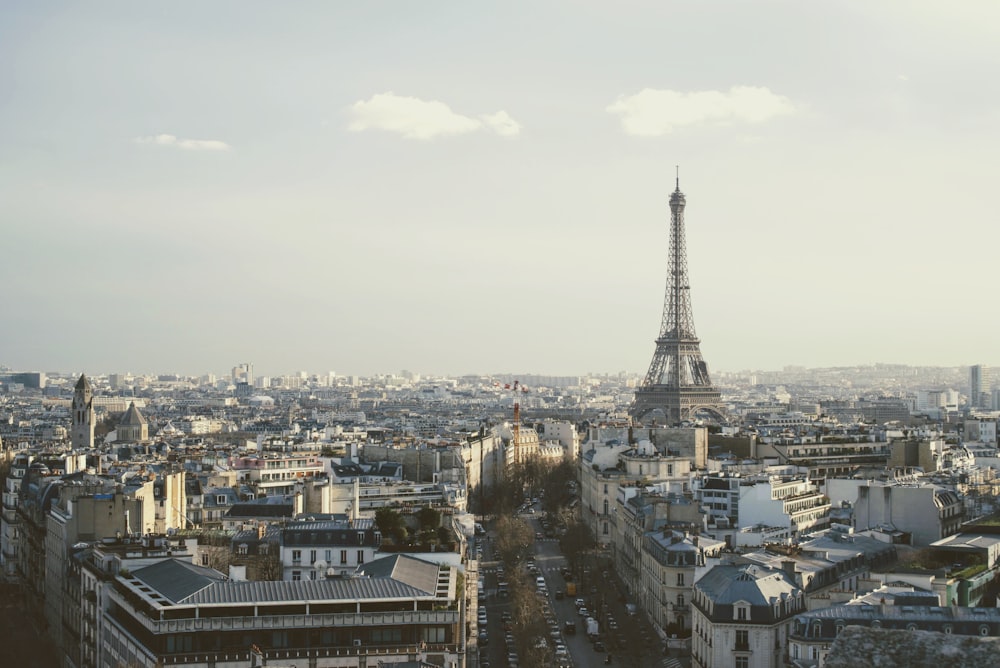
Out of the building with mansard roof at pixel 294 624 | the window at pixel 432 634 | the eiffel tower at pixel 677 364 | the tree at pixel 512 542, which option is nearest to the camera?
the building with mansard roof at pixel 294 624

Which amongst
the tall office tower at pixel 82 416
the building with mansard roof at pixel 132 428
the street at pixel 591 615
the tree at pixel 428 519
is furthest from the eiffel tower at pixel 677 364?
the tree at pixel 428 519

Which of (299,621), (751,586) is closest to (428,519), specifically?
Answer: (751,586)

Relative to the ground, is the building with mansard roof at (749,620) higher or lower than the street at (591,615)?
Result: higher

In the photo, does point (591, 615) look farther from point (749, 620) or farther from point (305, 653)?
point (305, 653)

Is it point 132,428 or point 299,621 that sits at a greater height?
point 132,428

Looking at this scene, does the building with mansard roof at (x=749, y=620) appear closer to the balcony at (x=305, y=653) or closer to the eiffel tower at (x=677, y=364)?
the balcony at (x=305, y=653)

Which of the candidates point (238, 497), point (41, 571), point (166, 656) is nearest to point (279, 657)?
point (166, 656)

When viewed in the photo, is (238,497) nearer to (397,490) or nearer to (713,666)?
(397,490)
